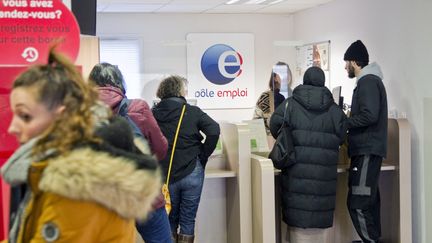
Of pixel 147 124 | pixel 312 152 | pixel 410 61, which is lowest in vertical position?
pixel 312 152

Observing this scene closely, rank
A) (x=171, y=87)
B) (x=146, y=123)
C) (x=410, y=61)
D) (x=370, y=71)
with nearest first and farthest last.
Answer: (x=146, y=123) < (x=171, y=87) < (x=370, y=71) < (x=410, y=61)

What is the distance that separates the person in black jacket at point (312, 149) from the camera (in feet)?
12.8

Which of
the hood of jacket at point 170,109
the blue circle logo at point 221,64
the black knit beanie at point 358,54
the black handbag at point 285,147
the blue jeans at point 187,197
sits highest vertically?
the blue circle logo at point 221,64

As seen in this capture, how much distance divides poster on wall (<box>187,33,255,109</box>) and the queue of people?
2.15m

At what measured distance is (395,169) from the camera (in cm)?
457

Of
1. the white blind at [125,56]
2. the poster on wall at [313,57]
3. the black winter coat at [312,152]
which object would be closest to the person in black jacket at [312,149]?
the black winter coat at [312,152]

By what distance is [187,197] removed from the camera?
157 inches

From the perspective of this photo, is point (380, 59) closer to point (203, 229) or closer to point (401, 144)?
point (401, 144)

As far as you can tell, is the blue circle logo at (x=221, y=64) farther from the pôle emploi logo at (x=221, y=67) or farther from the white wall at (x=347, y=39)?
the white wall at (x=347, y=39)

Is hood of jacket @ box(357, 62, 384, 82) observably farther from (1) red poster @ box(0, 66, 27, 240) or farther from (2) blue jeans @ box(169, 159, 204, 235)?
(1) red poster @ box(0, 66, 27, 240)

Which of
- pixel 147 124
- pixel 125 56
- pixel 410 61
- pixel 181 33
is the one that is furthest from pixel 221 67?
pixel 147 124

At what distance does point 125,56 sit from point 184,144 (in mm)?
4437

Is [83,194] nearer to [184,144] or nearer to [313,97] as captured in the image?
[184,144]

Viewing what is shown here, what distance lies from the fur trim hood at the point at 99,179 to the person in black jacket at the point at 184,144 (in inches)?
93.2
